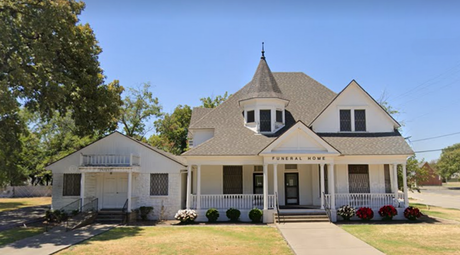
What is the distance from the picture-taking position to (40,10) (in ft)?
64.1

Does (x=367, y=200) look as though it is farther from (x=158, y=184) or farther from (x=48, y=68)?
(x=48, y=68)

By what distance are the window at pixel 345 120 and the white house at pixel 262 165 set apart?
0.06 m

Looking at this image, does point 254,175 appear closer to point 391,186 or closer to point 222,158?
point 222,158

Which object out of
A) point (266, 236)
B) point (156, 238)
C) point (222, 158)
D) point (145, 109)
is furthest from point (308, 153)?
point (145, 109)

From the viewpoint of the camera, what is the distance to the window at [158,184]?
2220cm

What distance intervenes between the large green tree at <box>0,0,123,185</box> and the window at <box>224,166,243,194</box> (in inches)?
353

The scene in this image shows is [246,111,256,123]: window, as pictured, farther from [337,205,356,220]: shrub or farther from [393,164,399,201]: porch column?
[393,164,399,201]: porch column

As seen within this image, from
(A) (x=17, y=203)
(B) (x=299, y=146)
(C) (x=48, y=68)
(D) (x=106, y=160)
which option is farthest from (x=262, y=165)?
(A) (x=17, y=203)

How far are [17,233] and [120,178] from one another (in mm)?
6854

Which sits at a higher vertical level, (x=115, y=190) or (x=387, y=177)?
(x=387, y=177)

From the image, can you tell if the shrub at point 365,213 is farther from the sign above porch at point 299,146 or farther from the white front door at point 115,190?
the white front door at point 115,190

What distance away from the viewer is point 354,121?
23.2m

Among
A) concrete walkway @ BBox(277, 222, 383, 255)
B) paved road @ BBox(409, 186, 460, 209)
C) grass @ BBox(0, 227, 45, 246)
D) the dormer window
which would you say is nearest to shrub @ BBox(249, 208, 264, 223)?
concrete walkway @ BBox(277, 222, 383, 255)

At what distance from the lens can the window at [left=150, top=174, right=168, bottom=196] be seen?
2220 centimetres
